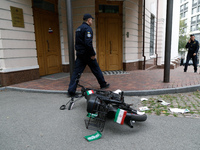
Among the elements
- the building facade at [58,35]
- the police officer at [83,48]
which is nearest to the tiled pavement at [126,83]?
the police officer at [83,48]

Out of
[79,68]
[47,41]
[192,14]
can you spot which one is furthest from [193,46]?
[192,14]

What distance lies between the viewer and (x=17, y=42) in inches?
246

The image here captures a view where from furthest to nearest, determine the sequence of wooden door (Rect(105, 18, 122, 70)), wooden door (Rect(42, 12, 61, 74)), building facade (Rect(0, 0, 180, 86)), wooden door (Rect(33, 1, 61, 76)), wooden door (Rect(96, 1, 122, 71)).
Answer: wooden door (Rect(105, 18, 122, 70)) → wooden door (Rect(96, 1, 122, 71)) → wooden door (Rect(42, 12, 61, 74)) → wooden door (Rect(33, 1, 61, 76)) → building facade (Rect(0, 0, 180, 86))

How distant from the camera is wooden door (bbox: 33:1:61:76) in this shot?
741 cm

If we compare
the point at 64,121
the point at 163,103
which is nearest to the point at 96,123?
the point at 64,121

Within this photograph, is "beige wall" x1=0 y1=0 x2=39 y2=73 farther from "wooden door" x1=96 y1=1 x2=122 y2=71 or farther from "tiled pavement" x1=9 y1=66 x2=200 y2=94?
"wooden door" x1=96 y1=1 x2=122 y2=71

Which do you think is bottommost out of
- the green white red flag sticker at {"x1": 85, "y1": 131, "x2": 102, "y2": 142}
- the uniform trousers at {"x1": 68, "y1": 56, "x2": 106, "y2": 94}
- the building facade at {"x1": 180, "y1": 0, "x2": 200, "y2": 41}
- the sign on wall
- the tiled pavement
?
the green white red flag sticker at {"x1": 85, "y1": 131, "x2": 102, "y2": 142}

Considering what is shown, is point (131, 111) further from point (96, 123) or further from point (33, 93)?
point (33, 93)

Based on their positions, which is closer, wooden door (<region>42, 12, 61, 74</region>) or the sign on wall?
the sign on wall

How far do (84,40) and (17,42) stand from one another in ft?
10.7

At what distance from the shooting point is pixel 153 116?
3.41 metres

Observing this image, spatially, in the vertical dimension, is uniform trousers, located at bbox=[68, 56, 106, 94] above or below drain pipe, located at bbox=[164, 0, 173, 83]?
below

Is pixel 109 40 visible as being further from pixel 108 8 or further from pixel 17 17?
pixel 17 17

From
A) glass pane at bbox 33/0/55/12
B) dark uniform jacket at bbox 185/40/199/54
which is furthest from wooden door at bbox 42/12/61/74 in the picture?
dark uniform jacket at bbox 185/40/199/54
